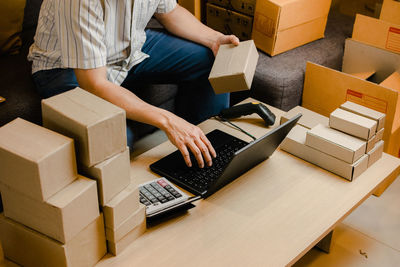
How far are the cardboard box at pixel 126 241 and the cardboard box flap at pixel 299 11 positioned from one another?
1.31 m

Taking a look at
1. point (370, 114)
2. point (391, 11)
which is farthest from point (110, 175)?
point (391, 11)

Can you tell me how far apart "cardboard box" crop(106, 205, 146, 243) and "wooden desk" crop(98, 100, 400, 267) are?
0.05 metres

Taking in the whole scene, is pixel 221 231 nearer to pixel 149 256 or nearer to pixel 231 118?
pixel 149 256

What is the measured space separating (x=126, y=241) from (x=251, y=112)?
28.3 inches

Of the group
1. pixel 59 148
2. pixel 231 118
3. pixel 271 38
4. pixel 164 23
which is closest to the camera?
pixel 59 148

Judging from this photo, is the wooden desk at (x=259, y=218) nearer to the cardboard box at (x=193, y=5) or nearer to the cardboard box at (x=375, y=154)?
the cardboard box at (x=375, y=154)

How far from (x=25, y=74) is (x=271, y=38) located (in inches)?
42.6

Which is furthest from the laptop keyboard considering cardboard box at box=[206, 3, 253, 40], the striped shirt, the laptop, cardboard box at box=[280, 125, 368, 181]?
cardboard box at box=[206, 3, 253, 40]

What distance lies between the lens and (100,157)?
1000mm

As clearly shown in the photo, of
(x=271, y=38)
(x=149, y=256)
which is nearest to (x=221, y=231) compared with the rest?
(x=149, y=256)

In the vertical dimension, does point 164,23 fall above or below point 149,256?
above

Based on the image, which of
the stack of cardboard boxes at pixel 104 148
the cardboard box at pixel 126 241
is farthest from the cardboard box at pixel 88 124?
the cardboard box at pixel 126 241

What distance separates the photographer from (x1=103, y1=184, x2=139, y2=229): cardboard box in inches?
41.1

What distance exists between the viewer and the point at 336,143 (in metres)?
1.41
